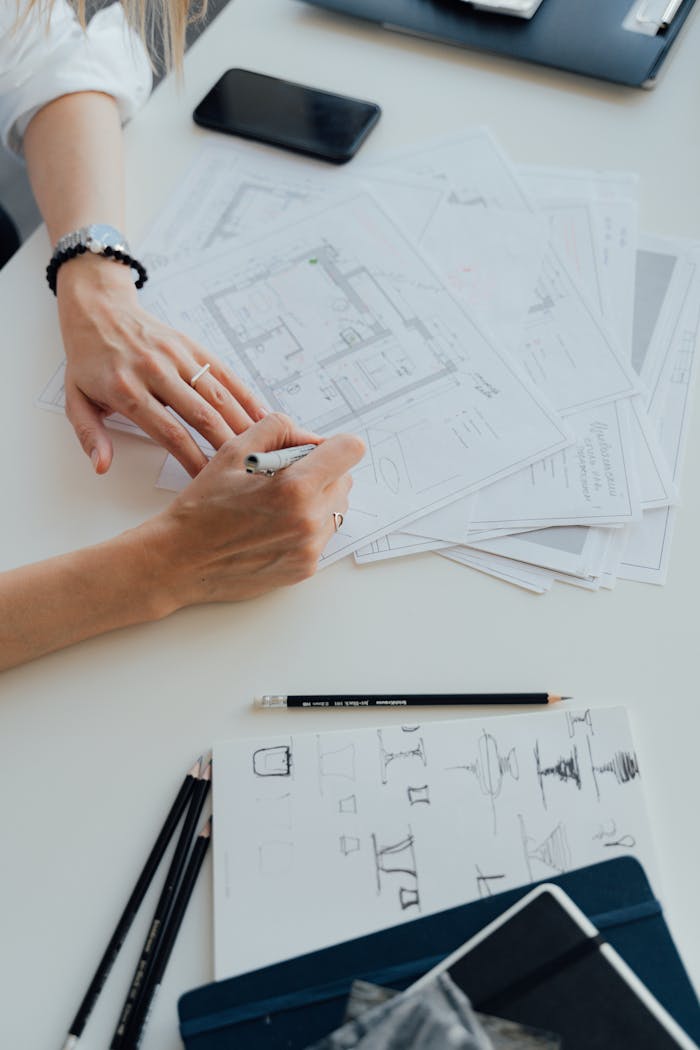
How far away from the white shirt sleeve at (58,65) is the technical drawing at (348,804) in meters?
0.86

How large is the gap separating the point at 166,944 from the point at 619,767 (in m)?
0.34

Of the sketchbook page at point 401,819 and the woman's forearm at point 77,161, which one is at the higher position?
the woman's forearm at point 77,161

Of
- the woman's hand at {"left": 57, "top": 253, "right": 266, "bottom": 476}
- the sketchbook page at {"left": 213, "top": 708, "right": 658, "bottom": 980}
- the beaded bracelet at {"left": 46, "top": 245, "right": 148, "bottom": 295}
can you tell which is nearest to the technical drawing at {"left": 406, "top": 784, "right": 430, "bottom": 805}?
the sketchbook page at {"left": 213, "top": 708, "right": 658, "bottom": 980}

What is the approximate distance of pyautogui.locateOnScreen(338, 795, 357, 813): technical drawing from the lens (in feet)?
2.16

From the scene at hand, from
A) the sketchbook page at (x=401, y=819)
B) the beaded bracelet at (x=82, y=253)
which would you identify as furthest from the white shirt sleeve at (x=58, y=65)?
the sketchbook page at (x=401, y=819)

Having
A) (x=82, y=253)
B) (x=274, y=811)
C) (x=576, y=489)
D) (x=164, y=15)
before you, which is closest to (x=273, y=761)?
(x=274, y=811)

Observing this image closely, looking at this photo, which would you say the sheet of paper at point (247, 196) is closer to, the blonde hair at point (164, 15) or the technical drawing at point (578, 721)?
the blonde hair at point (164, 15)

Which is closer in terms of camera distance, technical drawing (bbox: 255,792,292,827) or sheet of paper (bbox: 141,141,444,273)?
technical drawing (bbox: 255,792,292,827)

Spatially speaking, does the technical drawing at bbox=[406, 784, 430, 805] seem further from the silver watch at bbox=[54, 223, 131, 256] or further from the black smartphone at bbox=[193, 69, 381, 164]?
the black smartphone at bbox=[193, 69, 381, 164]

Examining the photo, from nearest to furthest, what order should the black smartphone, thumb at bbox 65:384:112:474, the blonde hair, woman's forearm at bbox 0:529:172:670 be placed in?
woman's forearm at bbox 0:529:172:670, thumb at bbox 65:384:112:474, the blonde hair, the black smartphone

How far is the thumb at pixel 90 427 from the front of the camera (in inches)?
32.7

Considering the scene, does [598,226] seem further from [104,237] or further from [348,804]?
[348,804]

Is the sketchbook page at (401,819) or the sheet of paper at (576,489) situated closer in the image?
the sketchbook page at (401,819)

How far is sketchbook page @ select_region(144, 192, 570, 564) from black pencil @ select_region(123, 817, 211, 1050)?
0.26 m
